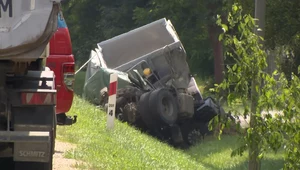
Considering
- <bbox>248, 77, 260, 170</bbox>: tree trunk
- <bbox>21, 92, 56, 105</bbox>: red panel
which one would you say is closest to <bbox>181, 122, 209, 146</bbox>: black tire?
<bbox>248, 77, 260, 170</bbox>: tree trunk

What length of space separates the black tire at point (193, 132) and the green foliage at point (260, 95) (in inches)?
535

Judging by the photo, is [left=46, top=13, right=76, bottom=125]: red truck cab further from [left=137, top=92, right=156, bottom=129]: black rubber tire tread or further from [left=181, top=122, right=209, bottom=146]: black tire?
[left=181, top=122, right=209, bottom=146]: black tire

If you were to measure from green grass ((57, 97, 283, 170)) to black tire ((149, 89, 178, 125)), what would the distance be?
3.73 ft

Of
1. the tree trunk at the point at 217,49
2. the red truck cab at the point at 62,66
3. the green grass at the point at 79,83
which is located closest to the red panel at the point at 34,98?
the red truck cab at the point at 62,66

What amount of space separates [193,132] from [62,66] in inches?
462

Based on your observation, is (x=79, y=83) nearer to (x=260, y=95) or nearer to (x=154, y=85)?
(x=154, y=85)

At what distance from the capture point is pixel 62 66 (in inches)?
467

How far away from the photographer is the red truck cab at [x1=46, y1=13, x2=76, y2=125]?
11.8 meters

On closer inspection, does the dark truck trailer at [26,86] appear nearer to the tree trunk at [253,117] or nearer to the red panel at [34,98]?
the red panel at [34,98]

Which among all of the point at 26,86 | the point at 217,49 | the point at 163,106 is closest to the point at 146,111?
the point at 163,106

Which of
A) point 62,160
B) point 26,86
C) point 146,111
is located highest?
point 26,86

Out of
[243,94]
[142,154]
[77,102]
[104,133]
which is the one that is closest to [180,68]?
[77,102]

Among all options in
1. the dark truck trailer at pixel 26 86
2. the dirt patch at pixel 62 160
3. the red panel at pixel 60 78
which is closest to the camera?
the dark truck trailer at pixel 26 86

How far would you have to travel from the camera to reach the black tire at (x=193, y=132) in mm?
22797
